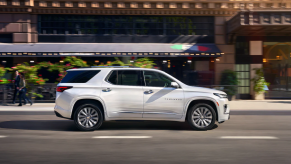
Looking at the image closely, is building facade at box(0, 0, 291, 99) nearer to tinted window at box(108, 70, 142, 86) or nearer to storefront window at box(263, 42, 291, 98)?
storefront window at box(263, 42, 291, 98)

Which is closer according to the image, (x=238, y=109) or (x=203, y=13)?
(x=238, y=109)

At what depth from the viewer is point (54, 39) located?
16.0 meters

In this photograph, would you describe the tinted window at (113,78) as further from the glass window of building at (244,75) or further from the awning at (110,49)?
the glass window of building at (244,75)

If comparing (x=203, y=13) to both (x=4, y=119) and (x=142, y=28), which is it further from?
(x=4, y=119)

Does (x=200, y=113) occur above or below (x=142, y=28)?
below

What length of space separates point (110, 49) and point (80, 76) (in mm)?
8151

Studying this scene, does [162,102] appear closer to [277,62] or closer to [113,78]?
[113,78]

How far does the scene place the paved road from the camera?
183 inches

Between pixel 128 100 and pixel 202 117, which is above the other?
pixel 128 100

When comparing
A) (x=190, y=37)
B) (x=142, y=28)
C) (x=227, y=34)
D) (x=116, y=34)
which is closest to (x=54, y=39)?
(x=116, y=34)

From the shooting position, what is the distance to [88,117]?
22.7ft

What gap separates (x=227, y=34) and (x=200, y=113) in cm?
1015

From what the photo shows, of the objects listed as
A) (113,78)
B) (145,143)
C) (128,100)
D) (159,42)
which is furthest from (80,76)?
(159,42)

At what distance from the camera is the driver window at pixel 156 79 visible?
7.04 m
